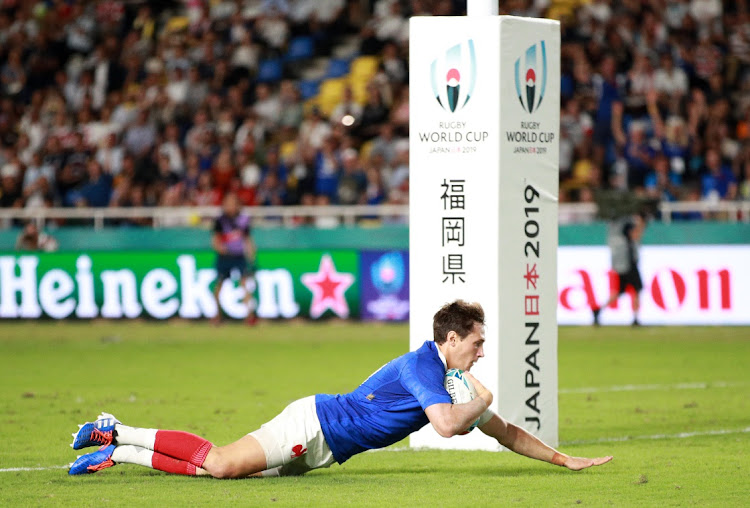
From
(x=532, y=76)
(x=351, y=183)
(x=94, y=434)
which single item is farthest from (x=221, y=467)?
(x=351, y=183)

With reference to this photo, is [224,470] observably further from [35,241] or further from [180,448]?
[35,241]

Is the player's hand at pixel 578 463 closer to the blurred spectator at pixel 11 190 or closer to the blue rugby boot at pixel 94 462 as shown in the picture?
the blue rugby boot at pixel 94 462

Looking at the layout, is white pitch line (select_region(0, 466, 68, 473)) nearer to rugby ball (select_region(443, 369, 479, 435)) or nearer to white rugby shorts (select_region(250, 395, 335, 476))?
white rugby shorts (select_region(250, 395, 335, 476))

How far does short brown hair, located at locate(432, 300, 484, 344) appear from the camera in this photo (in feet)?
24.9

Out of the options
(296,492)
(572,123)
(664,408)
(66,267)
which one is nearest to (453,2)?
(572,123)

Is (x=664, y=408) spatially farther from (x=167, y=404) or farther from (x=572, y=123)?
(x=572, y=123)

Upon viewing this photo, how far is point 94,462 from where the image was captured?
819cm

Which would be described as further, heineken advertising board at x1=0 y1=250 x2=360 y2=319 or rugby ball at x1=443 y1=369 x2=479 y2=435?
heineken advertising board at x1=0 y1=250 x2=360 y2=319

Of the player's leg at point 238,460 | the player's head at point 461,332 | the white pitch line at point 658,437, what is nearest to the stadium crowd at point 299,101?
the white pitch line at point 658,437

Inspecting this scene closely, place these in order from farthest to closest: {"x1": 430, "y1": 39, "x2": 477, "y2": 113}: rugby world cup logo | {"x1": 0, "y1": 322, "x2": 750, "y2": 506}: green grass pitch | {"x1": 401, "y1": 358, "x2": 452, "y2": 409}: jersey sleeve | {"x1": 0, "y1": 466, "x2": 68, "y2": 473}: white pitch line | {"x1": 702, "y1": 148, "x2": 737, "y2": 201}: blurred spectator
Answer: {"x1": 702, "y1": 148, "x2": 737, "y2": 201}: blurred spectator
{"x1": 430, "y1": 39, "x2": 477, "y2": 113}: rugby world cup logo
{"x1": 0, "y1": 466, "x2": 68, "y2": 473}: white pitch line
{"x1": 0, "y1": 322, "x2": 750, "y2": 506}: green grass pitch
{"x1": 401, "y1": 358, "x2": 452, "y2": 409}: jersey sleeve

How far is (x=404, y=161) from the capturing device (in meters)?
22.7

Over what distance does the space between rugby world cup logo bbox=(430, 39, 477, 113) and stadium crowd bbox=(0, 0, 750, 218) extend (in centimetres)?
1176

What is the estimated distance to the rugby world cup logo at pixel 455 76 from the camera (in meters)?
9.62

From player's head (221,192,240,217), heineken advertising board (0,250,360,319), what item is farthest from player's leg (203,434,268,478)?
heineken advertising board (0,250,360,319)
